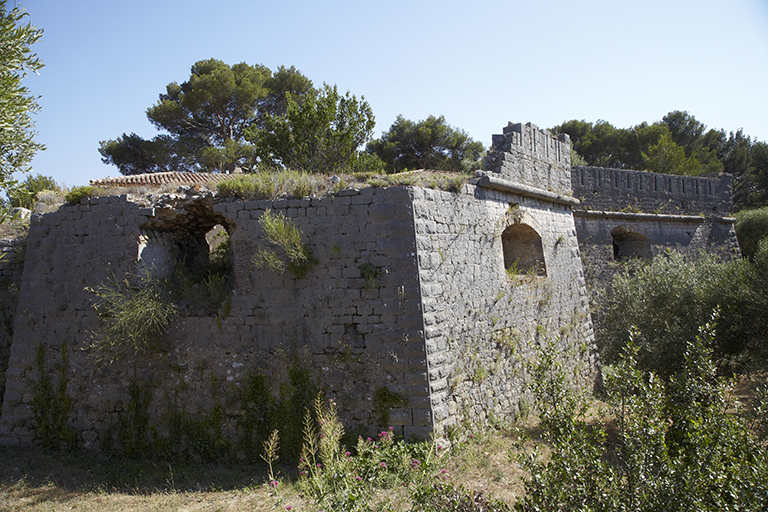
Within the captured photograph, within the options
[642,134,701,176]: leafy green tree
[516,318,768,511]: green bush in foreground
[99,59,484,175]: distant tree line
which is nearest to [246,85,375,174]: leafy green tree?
[99,59,484,175]: distant tree line

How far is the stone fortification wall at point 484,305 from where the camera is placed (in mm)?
6102

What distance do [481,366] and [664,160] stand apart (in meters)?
20.4

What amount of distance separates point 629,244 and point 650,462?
1290 centimetres

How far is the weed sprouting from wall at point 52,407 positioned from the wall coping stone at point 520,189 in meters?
7.29

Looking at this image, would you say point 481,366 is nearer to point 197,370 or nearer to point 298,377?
point 298,377

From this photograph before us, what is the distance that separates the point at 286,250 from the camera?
605 centimetres

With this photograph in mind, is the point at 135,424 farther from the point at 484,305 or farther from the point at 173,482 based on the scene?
the point at 484,305

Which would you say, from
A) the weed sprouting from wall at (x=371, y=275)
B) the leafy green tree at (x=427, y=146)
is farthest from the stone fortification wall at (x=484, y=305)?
the leafy green tree at (x=427, y=146)

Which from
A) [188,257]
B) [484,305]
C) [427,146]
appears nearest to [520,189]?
[484,305]

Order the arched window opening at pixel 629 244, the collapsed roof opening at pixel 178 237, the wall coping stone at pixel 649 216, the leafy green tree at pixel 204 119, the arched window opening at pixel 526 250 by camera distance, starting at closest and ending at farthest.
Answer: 1. the collapsed roof opening at pixel 178 237
2. the arched window opening at pixel 526 250
3. the wall coping stone at pixel 649 216
4. the arched window opening at pixel 629 244
5. the leafy green tree at pixel 204 119

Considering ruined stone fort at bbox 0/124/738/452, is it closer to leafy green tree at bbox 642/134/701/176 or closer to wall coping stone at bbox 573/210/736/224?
wall coping stone at bbox 573/210/736/224

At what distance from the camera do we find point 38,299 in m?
7.04

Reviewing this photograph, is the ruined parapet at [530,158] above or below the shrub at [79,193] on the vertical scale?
above

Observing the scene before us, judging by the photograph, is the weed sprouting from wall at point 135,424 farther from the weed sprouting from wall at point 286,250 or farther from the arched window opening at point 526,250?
the arched window opening at point 526,250
